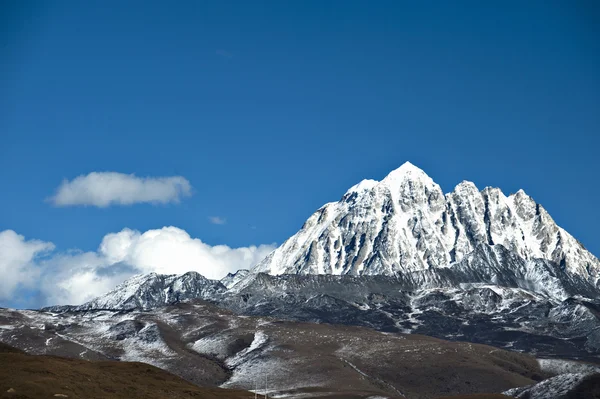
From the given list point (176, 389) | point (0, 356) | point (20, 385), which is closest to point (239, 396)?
point (176, 389)

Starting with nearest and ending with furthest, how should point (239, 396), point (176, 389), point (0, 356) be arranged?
point (0, 356), point (176, 389), point (239, 396)

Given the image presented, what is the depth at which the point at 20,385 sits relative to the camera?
13538cm

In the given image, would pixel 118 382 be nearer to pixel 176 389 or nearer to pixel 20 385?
pixel 176 389

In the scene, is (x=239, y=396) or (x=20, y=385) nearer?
(x=20, y=385)

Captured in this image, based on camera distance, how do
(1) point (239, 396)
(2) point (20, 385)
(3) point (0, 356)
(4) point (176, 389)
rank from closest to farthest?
1. (2) point (20, 385)
2. (3) point (0, 356)
3. (4) point (176, 389)
4. (1) point (239, 396)

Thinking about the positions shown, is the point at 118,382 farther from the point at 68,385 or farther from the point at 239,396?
the point at 239,396

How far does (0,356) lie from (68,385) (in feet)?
66.7

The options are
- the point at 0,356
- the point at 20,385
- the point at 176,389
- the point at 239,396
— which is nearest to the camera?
the point at 20,385

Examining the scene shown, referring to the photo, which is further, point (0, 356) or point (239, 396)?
point (239, 396)

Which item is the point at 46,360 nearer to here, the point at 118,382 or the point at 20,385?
the point at 118,382

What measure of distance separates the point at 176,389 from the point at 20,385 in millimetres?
40390

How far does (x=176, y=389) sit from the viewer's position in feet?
563

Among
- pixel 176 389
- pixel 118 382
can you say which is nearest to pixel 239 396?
pixel 176 389

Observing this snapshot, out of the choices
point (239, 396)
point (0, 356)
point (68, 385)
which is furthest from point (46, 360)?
point (239, 396)
